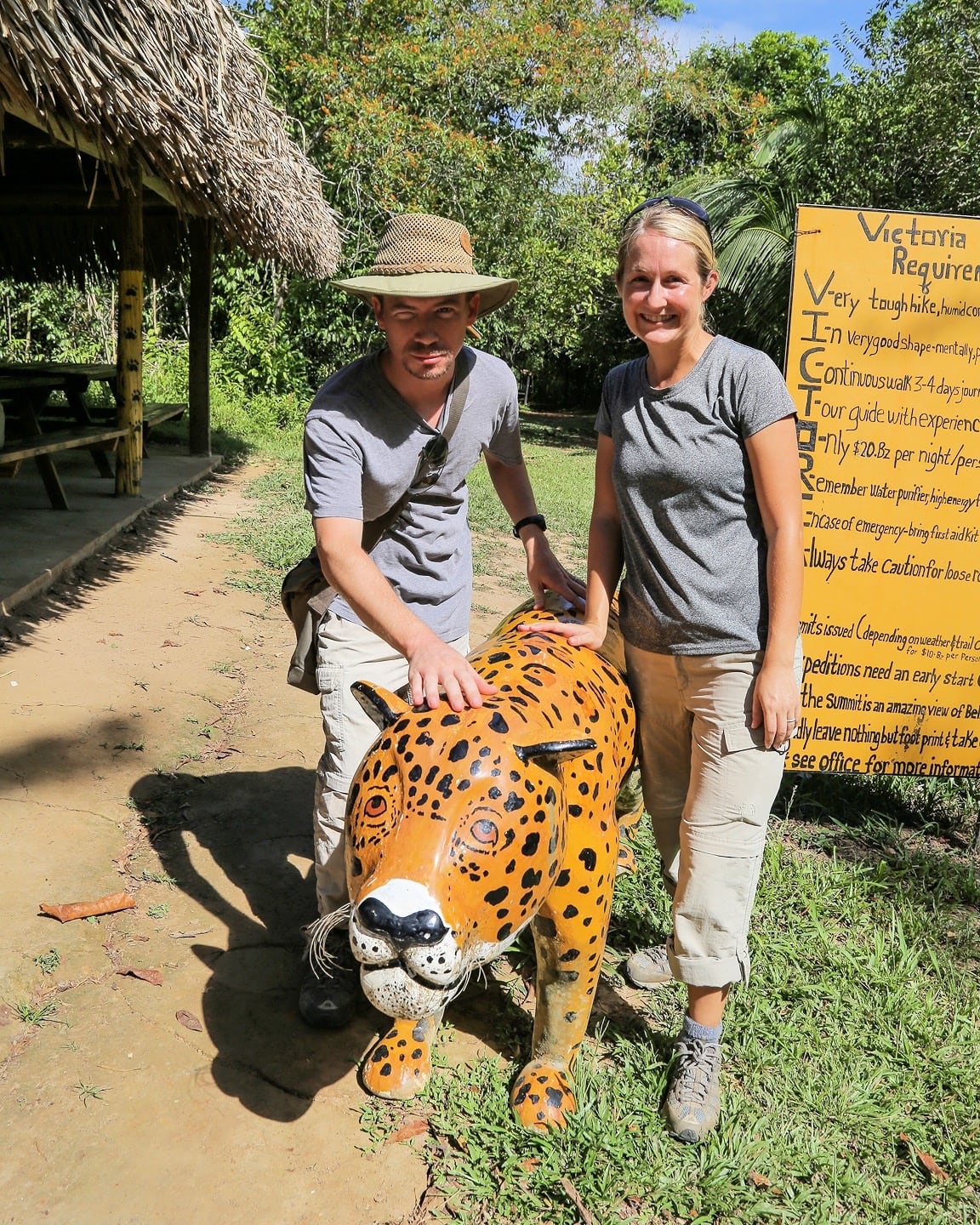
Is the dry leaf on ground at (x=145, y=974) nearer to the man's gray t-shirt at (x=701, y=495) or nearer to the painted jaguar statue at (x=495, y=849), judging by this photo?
the painted jaguar statue at (x=495, y=849)

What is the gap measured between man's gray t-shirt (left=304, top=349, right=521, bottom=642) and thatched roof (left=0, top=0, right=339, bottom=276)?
3.15m

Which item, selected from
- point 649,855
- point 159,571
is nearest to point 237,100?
point 159,571

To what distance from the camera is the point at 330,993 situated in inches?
108

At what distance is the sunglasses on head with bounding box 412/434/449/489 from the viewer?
8.73 feet

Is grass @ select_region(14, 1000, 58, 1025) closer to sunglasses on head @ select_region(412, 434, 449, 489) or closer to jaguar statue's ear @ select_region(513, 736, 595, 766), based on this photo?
jaguar statue's ear @ select_region(513, 736, 595, 766)

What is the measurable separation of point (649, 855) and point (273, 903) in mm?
1477

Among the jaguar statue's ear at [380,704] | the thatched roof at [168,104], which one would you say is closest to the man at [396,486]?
the jaguar statue's ear at [380,704]

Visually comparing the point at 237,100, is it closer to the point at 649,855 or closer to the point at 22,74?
the point at 22,74

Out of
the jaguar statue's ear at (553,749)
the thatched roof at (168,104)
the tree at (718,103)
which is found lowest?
the jaguar statue's ear at (553,749)

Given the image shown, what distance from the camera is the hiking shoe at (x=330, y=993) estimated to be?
2715 mm

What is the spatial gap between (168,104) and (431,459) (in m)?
4.58

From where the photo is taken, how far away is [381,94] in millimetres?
14969

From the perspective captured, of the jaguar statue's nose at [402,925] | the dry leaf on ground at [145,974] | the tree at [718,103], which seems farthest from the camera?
the tree at [718,103]

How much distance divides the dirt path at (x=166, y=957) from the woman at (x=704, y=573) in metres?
0.82
